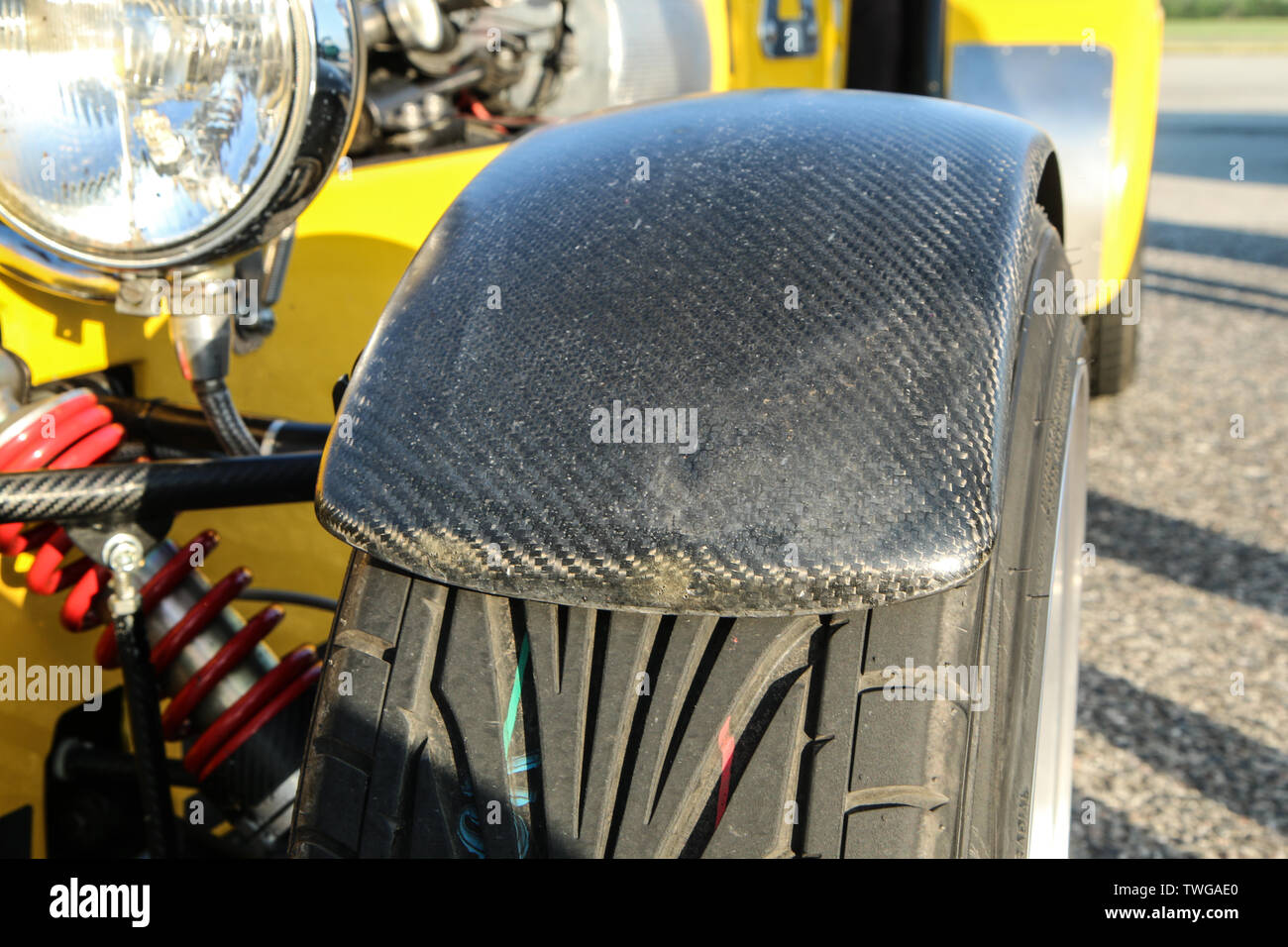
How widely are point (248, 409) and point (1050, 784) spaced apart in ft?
3.19

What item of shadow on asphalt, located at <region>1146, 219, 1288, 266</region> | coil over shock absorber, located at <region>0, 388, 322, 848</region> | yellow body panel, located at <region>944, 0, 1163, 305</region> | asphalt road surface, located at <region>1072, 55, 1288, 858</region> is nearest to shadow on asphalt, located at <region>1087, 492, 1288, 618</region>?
asphalt road surface, located at <region>1072, 55, 1288, 858</region>

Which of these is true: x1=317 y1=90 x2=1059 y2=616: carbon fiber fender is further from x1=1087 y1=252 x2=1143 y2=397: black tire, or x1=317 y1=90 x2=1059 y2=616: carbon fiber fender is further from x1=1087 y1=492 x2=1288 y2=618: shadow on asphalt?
x1=1087 y1=252 x2=1143 y2=397: black tire

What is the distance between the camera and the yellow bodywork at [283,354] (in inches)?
43.4

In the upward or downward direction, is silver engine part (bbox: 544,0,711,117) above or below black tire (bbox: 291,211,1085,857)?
above

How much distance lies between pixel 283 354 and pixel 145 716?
0.52 metres

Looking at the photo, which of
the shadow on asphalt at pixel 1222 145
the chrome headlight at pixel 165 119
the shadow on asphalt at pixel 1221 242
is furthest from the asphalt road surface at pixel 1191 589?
the shadow on asphalt at pixel 1222 145

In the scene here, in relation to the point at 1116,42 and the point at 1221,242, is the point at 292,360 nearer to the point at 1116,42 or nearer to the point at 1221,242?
the point at 1116,42

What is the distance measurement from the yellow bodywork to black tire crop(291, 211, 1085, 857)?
17.9 inches

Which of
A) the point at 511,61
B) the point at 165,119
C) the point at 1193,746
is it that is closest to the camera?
the point at 165,119

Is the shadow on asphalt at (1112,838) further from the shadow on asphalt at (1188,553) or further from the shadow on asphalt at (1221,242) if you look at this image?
the shadow on asphalt at (1221,242)

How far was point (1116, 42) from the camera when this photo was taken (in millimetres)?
2129

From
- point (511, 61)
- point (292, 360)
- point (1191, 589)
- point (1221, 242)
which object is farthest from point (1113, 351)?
point (1221, 242)

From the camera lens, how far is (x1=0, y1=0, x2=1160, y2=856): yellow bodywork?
1.10m

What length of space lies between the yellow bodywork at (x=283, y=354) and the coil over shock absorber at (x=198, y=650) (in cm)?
6
